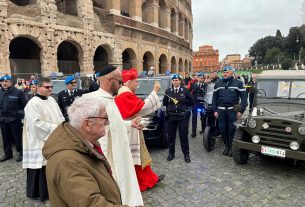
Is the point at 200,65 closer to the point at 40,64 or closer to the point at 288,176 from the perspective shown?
the point at 40,64

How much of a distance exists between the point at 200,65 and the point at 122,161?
114 meters

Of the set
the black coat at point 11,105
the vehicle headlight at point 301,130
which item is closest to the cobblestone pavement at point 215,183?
the vehicle headlight at point 301,130

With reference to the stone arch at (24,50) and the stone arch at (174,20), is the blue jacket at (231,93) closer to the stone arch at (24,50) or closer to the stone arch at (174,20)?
the stone arch at (24,50)

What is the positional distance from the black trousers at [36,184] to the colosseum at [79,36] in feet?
43.0

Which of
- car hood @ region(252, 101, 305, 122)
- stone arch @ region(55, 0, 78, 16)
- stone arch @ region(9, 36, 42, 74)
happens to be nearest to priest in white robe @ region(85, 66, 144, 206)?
car hood @ region(252, 101, 305, 122)

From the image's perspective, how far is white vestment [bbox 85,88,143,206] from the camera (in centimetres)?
291

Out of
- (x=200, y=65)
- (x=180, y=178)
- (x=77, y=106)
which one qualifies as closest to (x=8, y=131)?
(x=180, y=178)

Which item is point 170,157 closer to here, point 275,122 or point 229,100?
point 229,100

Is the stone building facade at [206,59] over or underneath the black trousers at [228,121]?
over

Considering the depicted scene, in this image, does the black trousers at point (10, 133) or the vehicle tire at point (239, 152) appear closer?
the vehicle tire at point (239, 152)

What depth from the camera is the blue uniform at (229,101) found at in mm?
6211

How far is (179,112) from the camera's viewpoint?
19.8 ft

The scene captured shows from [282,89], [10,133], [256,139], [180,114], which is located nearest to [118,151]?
[180,114]

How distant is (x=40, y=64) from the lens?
727 inches
